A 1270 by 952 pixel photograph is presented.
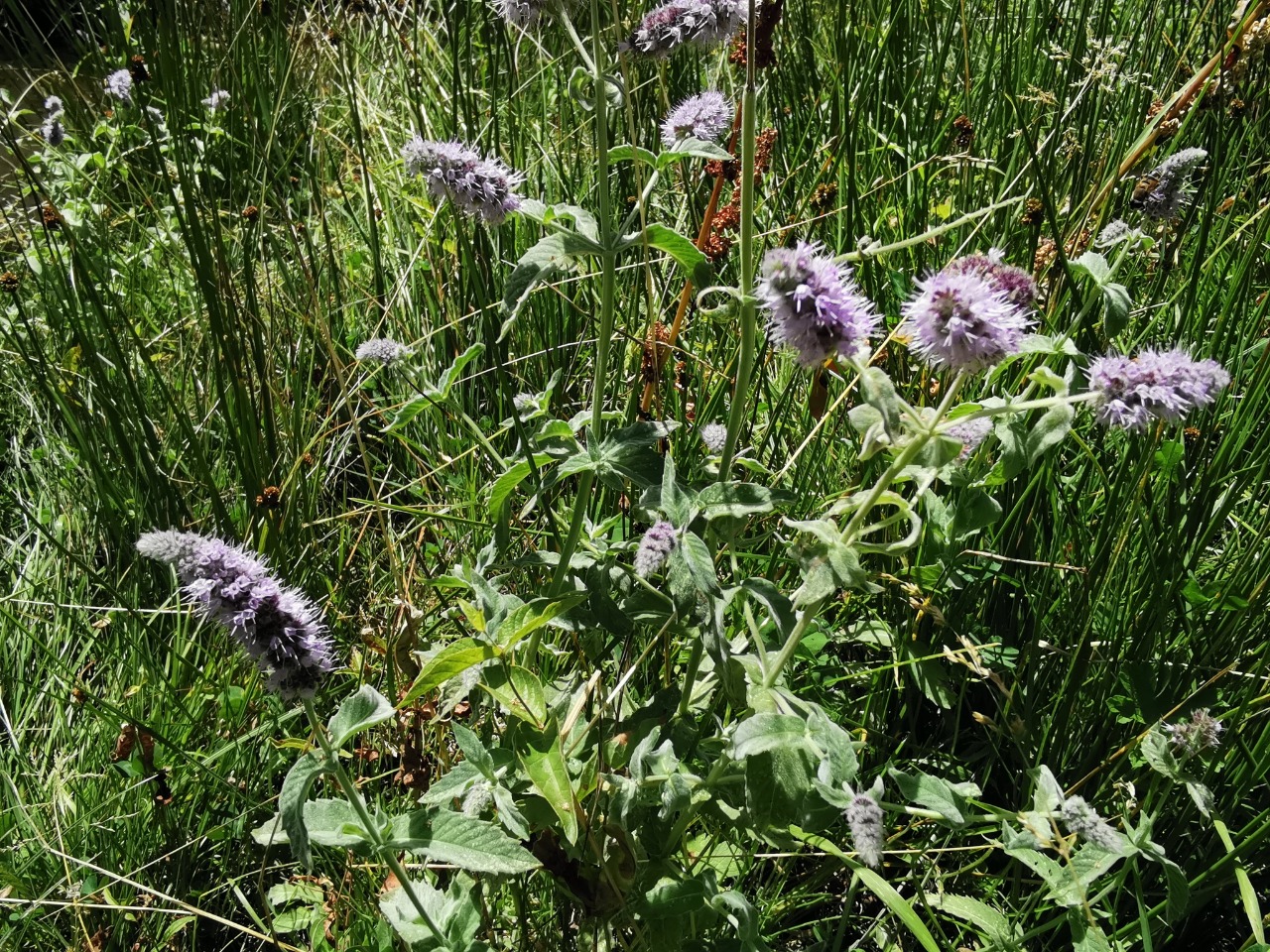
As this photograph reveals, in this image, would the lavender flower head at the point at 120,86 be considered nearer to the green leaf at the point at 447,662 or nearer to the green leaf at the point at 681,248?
the green leaf at the point at 681,248

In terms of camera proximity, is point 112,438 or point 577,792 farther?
point 112,438

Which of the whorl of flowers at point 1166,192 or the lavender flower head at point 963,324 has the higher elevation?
the lavender flower head at point 963,324

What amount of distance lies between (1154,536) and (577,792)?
1.16m

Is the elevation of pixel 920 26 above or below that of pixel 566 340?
above

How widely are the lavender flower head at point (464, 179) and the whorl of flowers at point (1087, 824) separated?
1.11 metres

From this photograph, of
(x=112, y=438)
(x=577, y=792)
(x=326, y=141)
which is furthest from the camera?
(x=326, y=141)

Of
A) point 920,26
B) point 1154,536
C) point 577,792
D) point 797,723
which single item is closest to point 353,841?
point 577,792

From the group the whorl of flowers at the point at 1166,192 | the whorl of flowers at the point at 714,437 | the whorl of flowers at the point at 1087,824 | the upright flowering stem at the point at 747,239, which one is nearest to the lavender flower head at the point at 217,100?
the whorl of flowers at the point at 714,437

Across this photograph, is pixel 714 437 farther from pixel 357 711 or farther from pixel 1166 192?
pixel 1166 192

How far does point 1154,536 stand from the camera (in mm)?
1805

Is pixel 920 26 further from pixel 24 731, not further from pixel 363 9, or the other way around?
pixel 24 731

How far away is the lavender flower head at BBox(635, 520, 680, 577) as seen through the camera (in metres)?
1.22

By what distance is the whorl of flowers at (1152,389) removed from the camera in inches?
45.5

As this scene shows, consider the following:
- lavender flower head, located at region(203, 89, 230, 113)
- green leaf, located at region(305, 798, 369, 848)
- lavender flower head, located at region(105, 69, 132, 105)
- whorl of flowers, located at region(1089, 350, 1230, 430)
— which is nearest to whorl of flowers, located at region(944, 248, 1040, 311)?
whorl of flowers, located at region(1089, 350, 1230, 430)
